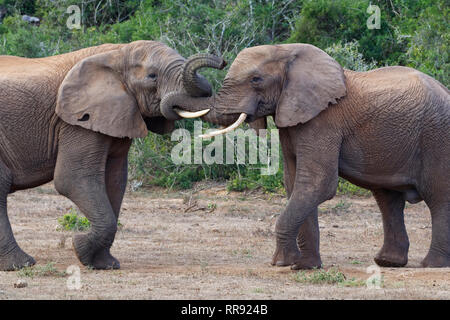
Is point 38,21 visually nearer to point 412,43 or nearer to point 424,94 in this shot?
point 412,43

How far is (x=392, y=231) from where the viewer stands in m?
9.48

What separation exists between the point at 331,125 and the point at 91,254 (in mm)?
2390

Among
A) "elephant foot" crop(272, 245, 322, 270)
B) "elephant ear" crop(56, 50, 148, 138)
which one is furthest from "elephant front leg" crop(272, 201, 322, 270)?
"elephant ear" crop(56, 50, 148, 138)

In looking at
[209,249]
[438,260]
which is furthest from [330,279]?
[209,249]

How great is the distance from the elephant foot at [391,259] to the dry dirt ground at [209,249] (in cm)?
12

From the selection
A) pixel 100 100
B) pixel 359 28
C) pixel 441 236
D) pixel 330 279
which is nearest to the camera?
pixel 330 279

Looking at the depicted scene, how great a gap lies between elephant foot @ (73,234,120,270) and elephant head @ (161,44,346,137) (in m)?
1.31

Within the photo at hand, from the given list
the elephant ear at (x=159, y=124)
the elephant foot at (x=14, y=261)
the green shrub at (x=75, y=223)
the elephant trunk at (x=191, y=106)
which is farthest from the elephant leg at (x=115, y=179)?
the green shrub at (x=75, y=223)

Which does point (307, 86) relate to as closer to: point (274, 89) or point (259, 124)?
point (274, 89)

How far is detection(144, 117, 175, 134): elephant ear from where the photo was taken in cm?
895

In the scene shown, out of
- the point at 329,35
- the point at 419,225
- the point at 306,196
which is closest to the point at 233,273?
the point at 306,196

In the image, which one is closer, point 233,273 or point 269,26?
point 233,273

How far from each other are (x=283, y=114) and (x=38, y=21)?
11.7m

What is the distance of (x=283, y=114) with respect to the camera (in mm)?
8484
